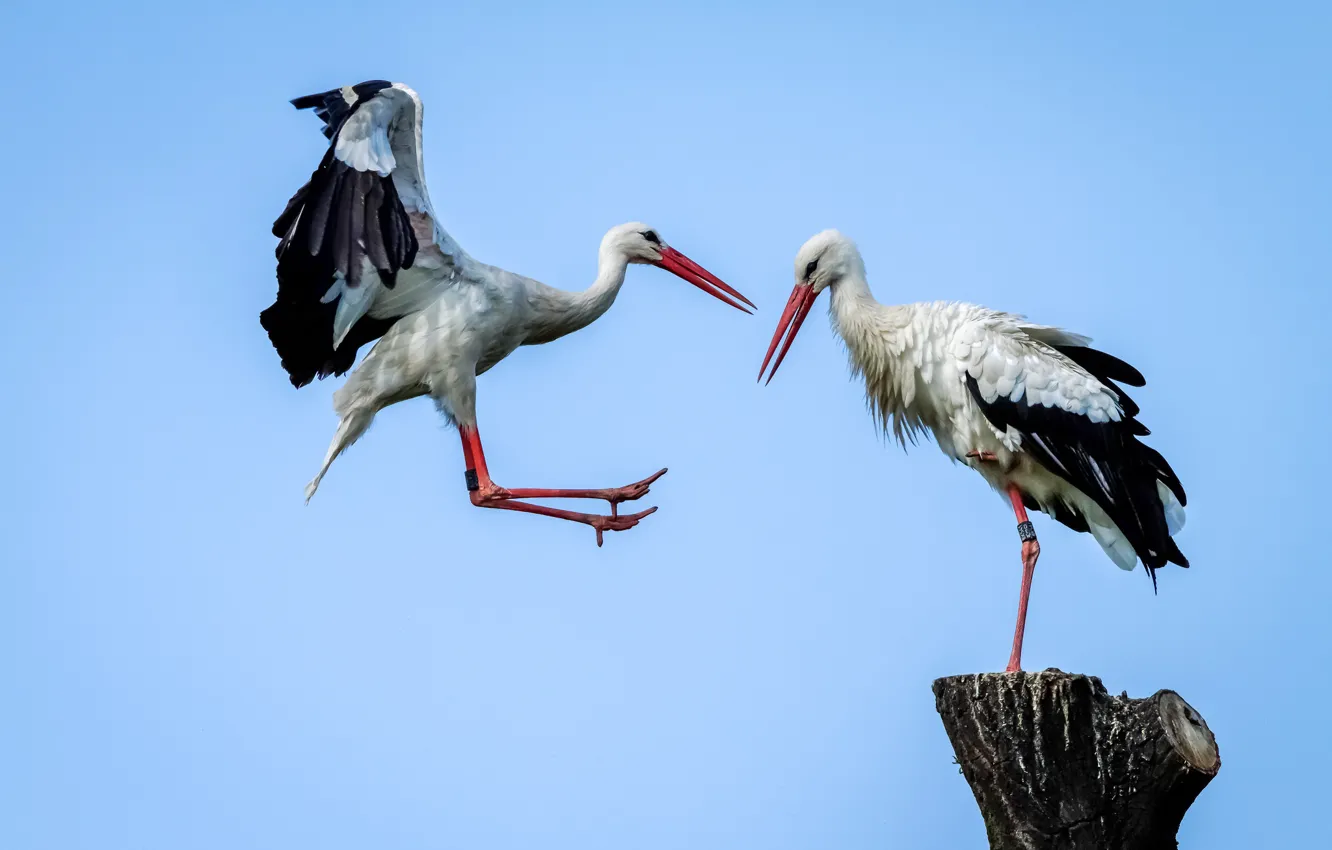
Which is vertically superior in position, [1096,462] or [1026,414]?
[1026,414]

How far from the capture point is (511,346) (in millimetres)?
6723

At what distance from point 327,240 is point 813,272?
2.33 meters

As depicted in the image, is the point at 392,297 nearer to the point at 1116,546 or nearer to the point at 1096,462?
the point at 1096,462

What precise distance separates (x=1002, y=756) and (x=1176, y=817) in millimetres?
536

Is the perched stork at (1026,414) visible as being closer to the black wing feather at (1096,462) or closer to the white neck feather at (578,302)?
the black wing feather at (1096,462)

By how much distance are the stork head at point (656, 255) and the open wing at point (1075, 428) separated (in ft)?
4.80

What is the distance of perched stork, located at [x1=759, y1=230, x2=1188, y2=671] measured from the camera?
6.29 meters

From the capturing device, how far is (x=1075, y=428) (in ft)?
20.7

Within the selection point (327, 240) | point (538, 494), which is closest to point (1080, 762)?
point (538, 494)

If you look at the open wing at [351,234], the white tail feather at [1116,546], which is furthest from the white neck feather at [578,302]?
the white tail feather at [1116,546]

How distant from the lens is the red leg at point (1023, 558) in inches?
238

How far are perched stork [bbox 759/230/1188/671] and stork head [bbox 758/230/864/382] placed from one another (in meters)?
0.17

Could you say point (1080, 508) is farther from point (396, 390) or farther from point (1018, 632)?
point (396, 390)

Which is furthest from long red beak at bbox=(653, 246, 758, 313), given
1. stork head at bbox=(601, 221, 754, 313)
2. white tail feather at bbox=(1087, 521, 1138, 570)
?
white tail feather at bbox=(1087, 521, 1138, 570)
